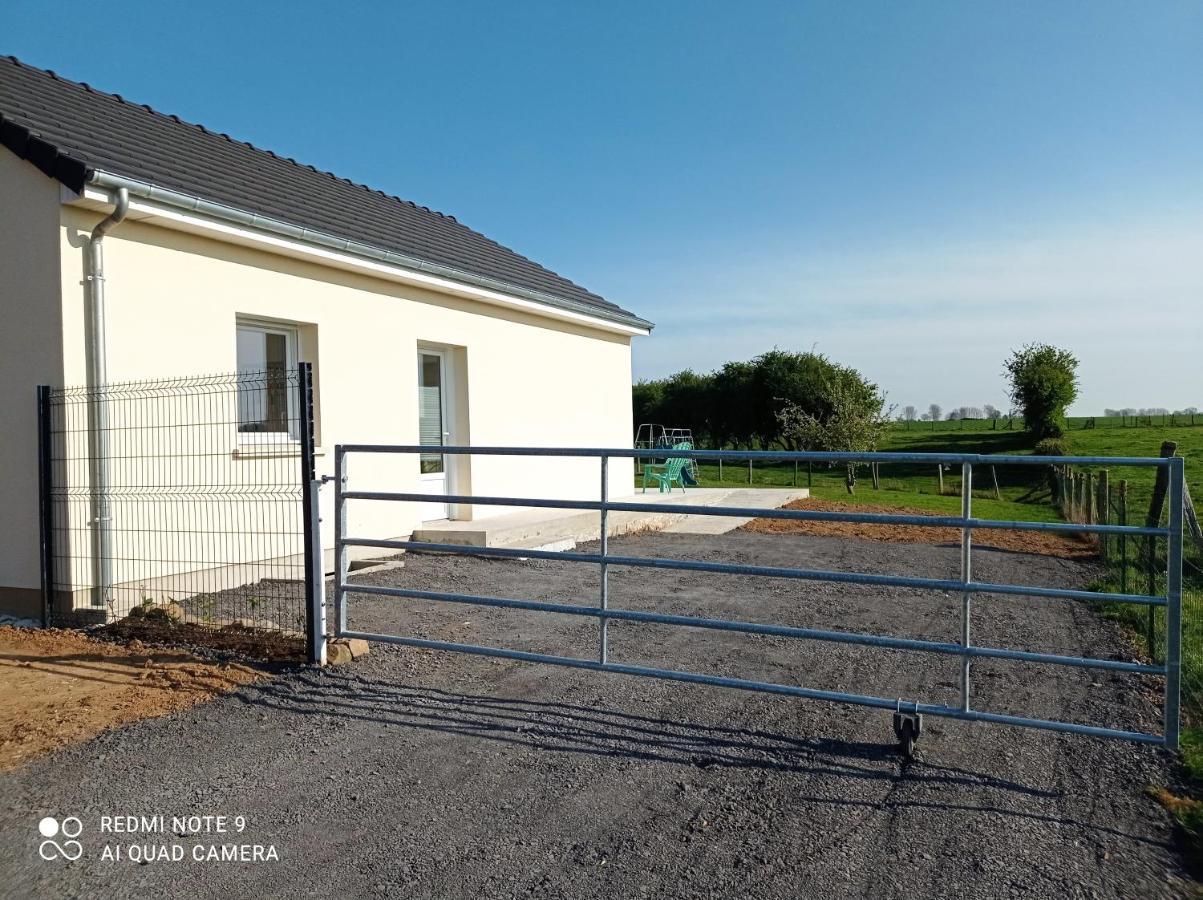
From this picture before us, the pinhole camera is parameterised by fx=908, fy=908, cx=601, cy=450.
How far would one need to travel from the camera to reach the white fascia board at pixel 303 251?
305 inches

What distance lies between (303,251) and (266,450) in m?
2.13

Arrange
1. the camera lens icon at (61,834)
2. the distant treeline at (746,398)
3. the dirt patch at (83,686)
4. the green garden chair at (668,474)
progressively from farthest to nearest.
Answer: the distant treeline at (746,398) → the green garden chair at (668,474) → the dirt patch at (83,686) → the camera lens icon at (61,834)

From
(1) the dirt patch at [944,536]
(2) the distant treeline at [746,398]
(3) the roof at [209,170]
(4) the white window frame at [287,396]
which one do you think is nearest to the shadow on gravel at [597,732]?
(4) the white window frame at [287,396]

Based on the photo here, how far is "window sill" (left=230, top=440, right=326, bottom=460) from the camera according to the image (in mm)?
8641

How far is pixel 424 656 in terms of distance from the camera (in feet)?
21.5

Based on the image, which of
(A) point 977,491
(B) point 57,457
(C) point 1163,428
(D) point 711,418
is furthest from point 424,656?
(C) point 1163,428

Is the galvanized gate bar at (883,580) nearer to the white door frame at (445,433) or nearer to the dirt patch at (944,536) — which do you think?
the white door frame at (445,433)

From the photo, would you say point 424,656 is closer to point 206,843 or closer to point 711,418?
point 206,843

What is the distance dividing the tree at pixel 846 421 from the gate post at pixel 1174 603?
23914 mm

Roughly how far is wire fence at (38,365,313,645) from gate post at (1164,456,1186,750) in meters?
5.70

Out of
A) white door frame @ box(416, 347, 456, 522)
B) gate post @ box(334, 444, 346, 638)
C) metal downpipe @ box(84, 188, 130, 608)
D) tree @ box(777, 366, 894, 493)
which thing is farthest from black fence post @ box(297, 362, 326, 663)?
tree @ box(777, 366, 894, 493)

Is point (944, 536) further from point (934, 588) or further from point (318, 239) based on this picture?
point (934, 588)

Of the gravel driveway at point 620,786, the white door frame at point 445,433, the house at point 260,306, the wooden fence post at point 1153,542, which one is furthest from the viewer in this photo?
the white door frame at point 445,433

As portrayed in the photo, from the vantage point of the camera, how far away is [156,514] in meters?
8.02
